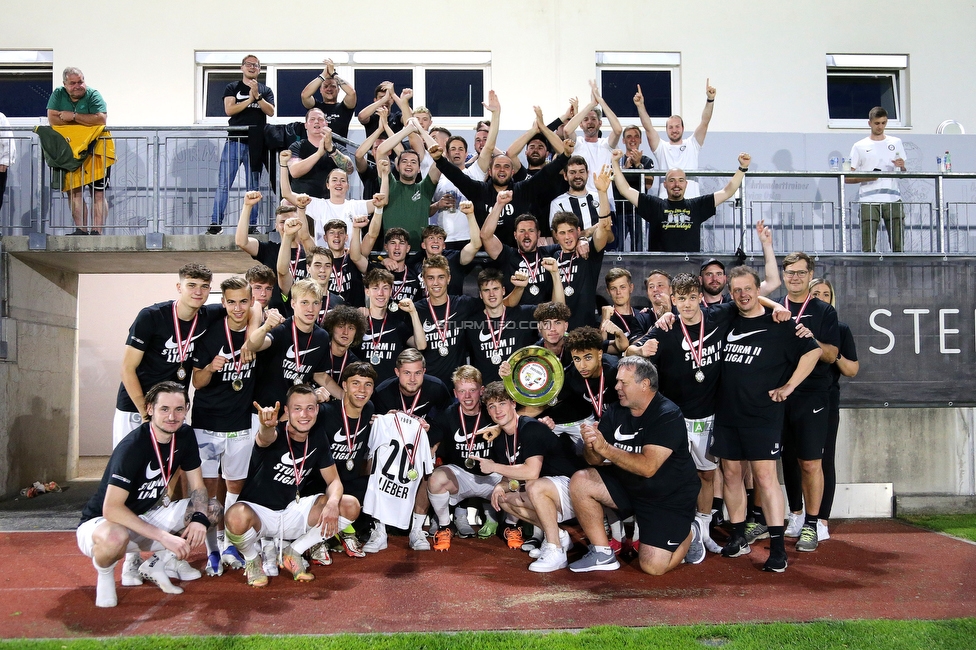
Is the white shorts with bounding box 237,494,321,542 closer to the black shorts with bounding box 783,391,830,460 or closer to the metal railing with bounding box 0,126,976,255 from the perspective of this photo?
the black shorts with bounding box 783,391,830,460

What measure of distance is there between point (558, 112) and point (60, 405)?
25.2 feet

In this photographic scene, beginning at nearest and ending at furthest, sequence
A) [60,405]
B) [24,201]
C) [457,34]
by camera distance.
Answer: [24,201] → [60,405] → [457,34]

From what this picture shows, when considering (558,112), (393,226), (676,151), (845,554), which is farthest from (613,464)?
(558,112)

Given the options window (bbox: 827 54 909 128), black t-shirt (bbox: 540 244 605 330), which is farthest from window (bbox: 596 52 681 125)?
black t-shirt (bbox: 540 244 605 330)

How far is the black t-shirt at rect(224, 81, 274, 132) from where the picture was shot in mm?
8602

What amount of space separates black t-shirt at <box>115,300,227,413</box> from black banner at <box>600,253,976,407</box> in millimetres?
3919

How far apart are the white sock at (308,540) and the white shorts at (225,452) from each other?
79 centimetres

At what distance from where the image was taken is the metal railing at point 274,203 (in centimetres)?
828

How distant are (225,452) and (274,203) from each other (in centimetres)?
364

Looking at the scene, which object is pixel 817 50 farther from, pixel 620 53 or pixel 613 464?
pixel 613 464

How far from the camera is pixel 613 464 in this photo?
5.62 meters

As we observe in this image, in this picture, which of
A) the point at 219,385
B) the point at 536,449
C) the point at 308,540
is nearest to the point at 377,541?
the point at 308,540

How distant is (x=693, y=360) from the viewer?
234 inches

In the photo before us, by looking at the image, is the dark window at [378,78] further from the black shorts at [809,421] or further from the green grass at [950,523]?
the green grass at [950,523]
